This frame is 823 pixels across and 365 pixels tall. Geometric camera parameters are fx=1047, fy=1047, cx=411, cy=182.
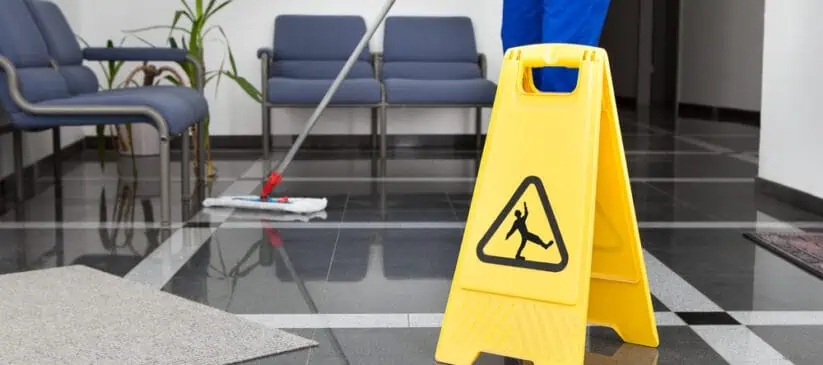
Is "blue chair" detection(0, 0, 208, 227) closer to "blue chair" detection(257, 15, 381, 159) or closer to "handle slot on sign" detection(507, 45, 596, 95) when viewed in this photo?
"blue chair" detection(257, 15, 381, 159)

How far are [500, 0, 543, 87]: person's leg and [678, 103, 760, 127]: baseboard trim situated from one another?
5.59m

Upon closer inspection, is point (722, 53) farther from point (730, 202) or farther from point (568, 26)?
point (568, 26)

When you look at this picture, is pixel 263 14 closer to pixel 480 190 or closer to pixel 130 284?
pixel 130 284

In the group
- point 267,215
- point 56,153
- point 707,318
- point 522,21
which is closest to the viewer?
point 707,318

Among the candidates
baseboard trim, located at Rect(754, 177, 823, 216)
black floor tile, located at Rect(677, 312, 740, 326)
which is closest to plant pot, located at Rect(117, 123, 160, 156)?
baseboard trim, located at Rect(754, 177, 823, 216)

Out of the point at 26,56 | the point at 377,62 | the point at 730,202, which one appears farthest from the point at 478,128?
the point at 26,56

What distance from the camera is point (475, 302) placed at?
5.94 ft

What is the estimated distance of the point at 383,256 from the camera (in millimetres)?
2824

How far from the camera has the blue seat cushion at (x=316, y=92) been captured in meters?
5.43

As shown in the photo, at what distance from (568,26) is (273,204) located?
1618mm

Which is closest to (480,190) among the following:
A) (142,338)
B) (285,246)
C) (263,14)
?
(142,338)

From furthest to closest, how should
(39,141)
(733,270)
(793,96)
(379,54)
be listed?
1. (379,54)
2. (39,141)
3. (793,96)
4. (733,270)

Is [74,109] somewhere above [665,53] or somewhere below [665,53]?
above

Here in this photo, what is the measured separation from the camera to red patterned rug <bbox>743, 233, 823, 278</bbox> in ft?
8.87
